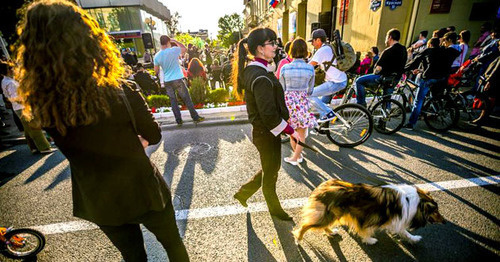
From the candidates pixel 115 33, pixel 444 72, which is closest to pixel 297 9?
pixel 444 72

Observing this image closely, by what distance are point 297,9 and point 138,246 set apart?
2110cm

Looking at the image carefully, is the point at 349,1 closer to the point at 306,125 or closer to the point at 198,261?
the point at 306,125

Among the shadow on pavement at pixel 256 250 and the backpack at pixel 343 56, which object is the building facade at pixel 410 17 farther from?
the shadow on pavement at pixel 256 250

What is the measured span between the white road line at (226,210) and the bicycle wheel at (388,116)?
6.14ft

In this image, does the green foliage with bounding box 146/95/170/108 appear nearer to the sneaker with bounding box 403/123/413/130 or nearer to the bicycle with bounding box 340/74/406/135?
the bicycle with bounding box 340/74/406/135

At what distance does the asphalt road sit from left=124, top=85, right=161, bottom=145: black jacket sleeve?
1.63 meters

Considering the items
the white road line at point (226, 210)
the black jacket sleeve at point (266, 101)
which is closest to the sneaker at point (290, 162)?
the white road line at point (226, 210)

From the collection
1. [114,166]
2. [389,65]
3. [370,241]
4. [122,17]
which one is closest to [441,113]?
[389,65]

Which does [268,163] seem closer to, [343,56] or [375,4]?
[343,56]

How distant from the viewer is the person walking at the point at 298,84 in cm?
343

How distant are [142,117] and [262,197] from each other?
2.34 meters

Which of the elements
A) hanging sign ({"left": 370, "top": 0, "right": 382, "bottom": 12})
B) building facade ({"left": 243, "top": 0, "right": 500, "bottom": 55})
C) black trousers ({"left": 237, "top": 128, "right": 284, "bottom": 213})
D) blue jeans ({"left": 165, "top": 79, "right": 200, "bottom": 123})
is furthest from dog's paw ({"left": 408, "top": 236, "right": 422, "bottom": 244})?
hanging sign ({"left": 370, "top": 0, "right": 382, "bottom": 12})

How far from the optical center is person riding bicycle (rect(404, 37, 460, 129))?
4590mm

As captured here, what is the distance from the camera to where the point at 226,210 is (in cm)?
301
